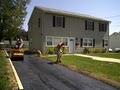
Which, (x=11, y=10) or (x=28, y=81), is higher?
(x=11, y=10)

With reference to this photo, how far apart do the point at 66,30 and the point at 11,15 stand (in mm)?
11735

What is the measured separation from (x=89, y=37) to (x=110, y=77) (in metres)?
22.0

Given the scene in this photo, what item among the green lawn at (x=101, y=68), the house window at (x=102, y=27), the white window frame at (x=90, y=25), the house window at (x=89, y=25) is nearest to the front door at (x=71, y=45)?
the house window at (x=89, y=25)

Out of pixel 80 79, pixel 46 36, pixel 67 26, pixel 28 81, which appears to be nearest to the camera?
pixel 28 81

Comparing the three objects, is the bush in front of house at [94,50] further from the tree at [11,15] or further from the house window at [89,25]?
the tree at [11,15]

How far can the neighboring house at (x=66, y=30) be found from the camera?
92.4 feet

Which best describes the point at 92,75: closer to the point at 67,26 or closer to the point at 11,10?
the point at 67,26

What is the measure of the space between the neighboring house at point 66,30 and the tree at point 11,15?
4.37 metres

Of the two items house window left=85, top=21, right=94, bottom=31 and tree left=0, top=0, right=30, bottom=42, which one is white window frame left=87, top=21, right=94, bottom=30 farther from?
tree left=0, top=0, right=30, bottom=42

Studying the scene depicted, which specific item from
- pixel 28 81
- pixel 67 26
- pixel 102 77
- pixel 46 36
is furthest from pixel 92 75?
pixel 67 26

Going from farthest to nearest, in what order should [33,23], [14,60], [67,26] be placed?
[33,23] < [67,26] < [14,60]

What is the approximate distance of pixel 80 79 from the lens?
36.1ft

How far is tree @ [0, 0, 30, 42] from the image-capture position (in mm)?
36688

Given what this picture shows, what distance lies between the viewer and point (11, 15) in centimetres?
3659
